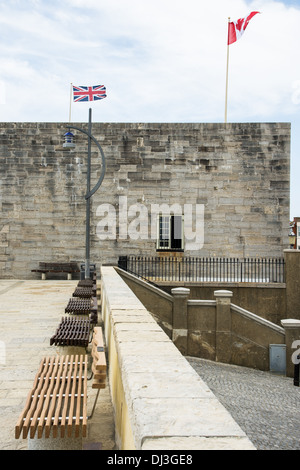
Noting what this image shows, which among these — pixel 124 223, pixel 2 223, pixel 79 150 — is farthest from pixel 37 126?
pixel 124 223

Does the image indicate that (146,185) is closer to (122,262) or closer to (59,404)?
(122,262)

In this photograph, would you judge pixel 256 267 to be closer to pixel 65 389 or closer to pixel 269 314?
pixel 269 314

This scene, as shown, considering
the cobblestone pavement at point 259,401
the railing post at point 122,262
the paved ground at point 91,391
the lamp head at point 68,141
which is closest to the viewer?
the paved ground at point 91,391

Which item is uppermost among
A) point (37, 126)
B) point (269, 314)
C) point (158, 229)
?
point (37, 126)

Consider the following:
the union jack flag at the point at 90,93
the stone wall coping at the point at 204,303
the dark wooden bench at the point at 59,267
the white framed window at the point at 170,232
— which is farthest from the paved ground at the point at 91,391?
the union jack flag at the point at 90,93

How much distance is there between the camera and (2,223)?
1905 cm

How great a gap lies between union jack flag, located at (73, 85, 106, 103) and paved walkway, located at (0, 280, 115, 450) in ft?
23.2

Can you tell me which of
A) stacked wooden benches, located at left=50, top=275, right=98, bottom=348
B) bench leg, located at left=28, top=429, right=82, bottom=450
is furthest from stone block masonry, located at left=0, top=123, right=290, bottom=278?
bench leg, located at left=28, top=429, right=82, bottom=450

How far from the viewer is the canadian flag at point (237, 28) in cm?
1908

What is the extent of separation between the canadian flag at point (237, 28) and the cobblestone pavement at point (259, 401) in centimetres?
1371

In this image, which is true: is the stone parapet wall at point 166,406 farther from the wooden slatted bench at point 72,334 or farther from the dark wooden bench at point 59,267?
the dark wooden bench at point 59,267

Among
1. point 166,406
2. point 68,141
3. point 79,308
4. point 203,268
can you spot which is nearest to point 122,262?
point 203,268
